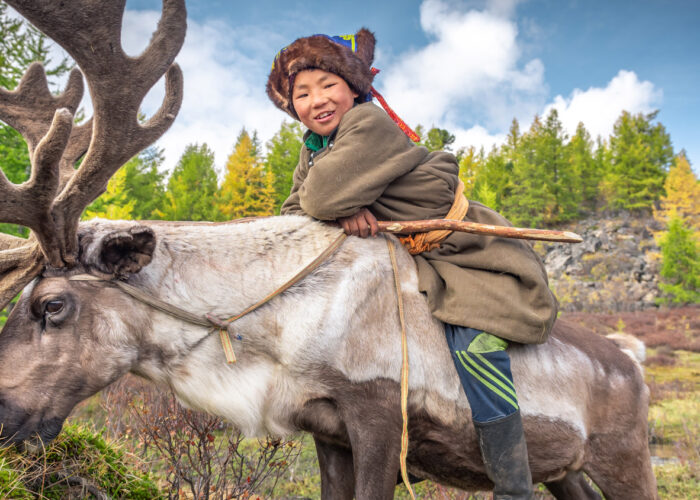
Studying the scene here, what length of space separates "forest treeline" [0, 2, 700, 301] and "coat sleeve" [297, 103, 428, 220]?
12.6 meters

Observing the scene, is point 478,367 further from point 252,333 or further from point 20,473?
point 20,473

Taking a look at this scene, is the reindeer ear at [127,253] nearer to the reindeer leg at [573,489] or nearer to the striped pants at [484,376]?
the striped pants at [484,376]

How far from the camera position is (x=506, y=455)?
2299mm

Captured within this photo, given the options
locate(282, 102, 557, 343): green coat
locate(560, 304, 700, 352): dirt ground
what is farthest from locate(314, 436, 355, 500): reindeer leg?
locate(560, 304, 700, 352): dirt ground

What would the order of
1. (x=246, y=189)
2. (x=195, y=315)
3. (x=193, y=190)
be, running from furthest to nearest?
1. (x=193, y=190)
2. (x=246, y=189)
3. (x=195, y=315)

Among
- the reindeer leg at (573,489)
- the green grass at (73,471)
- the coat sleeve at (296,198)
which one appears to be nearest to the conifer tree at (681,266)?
the reindeer leg at (573,489)

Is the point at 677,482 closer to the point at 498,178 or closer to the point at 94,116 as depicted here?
the point at 94,116

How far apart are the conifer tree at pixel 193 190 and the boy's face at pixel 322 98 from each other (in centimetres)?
2575

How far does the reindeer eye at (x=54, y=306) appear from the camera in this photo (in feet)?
6.76

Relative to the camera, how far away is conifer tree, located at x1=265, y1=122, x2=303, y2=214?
27766 millimetres

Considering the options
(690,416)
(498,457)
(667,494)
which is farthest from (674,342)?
(498,457)

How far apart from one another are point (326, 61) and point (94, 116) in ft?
4.17

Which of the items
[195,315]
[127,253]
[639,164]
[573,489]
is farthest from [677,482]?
[639,164]

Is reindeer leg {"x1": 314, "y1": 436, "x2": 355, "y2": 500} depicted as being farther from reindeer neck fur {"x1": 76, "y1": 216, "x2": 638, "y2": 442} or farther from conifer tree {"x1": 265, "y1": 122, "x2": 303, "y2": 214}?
conifer tree {"x1": 265, "y1": 122, "x2": 303, "y2": 214}
